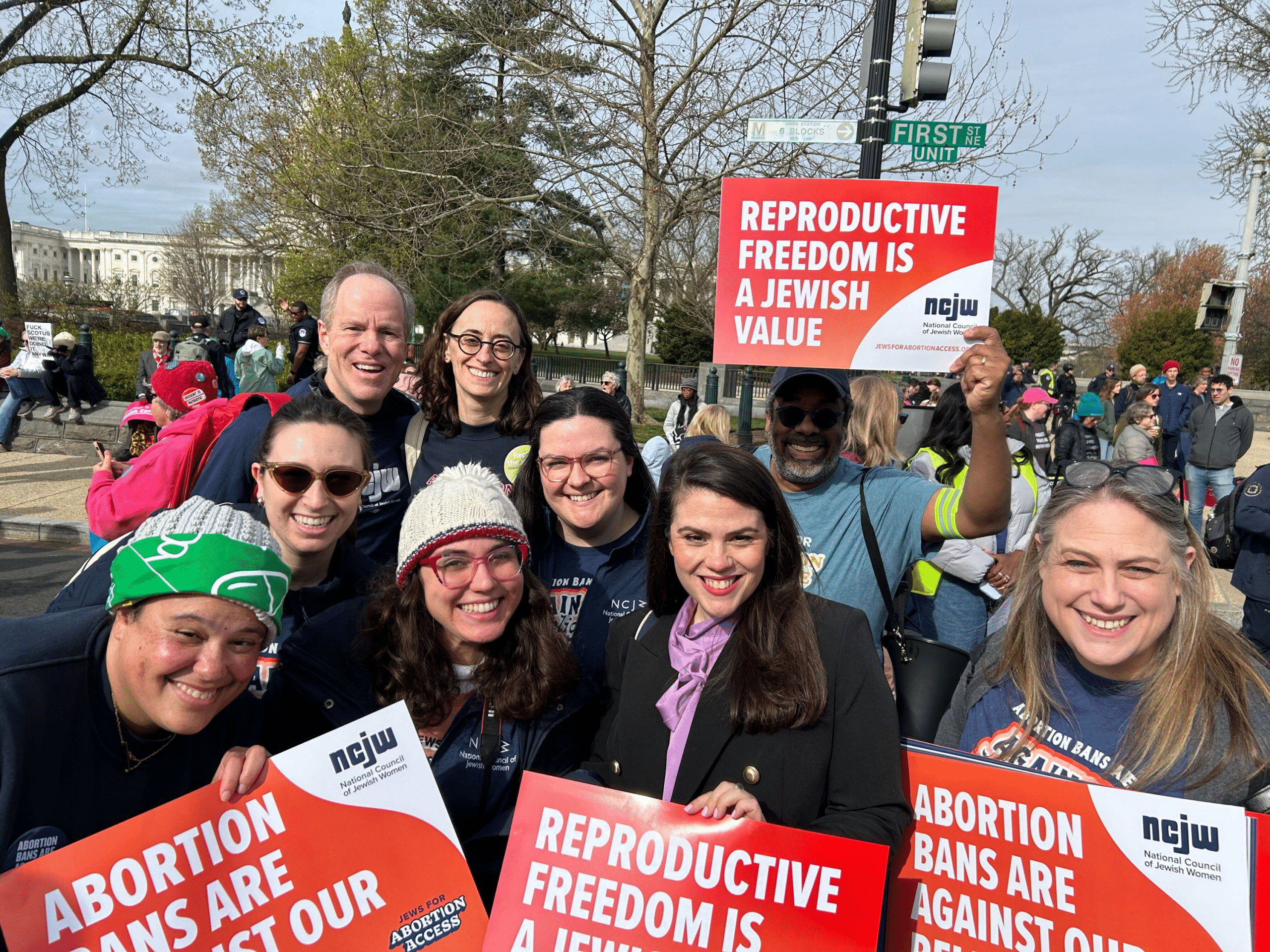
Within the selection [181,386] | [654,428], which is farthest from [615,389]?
[181,386]

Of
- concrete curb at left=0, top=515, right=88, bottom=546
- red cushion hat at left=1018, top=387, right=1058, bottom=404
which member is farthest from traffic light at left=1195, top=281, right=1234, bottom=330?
concrete curb at left=0, top=515, right=88, bottom=546

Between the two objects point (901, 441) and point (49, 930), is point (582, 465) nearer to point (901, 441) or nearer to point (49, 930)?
point (49, 930)

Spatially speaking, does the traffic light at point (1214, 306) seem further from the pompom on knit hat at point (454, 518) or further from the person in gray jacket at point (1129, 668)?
the pompom on knit hat at point (454, 518)

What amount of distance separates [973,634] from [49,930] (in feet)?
14.4

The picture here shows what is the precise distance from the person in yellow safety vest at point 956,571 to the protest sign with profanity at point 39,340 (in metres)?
14.2

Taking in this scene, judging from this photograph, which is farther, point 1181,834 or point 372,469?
point 372,469

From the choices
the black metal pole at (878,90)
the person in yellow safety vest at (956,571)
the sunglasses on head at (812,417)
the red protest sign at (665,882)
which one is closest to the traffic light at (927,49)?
the black metal pole at (878,90)

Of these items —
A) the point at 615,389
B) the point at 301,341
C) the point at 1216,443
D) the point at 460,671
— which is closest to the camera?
the point at 460,671

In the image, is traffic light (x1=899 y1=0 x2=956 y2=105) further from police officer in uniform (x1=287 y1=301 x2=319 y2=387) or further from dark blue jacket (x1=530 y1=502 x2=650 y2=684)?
police officer in uniform (x1=287 y1=301 x2=319 y2=387)

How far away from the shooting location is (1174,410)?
1522 centimetres

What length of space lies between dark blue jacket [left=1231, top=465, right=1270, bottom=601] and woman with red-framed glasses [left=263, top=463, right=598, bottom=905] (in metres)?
4.97

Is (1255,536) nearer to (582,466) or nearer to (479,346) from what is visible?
(582,466)

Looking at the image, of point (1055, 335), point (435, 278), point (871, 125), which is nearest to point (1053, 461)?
point (871, 125)

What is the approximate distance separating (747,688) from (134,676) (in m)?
1.44
